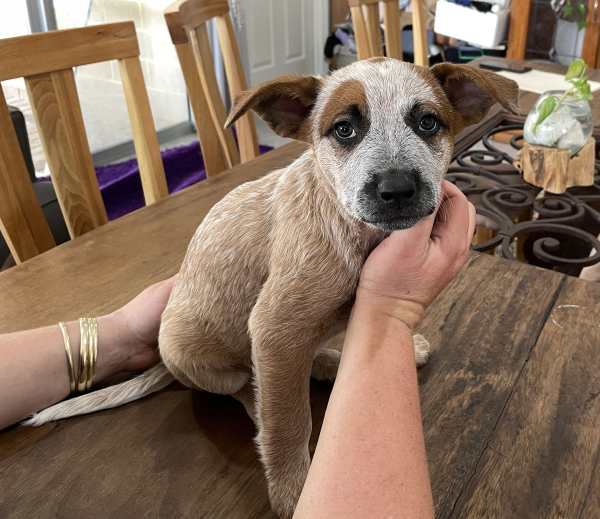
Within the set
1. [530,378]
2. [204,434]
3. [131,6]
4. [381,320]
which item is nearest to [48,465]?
[204,434]

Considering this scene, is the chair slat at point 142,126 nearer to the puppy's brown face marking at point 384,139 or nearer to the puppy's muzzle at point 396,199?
the puppy's brown face marking at point 384,139

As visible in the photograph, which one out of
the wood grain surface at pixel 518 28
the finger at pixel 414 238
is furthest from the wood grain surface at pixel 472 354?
the wood grain surface at pixel 518 28

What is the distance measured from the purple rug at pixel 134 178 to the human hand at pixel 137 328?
98.6 inches

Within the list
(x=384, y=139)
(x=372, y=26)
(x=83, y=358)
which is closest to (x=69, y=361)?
(x=83, y=358)

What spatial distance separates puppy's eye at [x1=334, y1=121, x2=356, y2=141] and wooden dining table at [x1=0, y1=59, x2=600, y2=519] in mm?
408

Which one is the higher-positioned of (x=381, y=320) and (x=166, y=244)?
(x=381, y=320)

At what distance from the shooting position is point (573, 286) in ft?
3.67

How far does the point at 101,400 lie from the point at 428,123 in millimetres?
743

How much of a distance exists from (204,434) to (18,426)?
32 cm

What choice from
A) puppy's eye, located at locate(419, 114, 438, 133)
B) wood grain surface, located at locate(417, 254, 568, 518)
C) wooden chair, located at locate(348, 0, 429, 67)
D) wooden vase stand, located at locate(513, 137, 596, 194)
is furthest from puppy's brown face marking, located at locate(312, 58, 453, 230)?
wooden chair, located at locate(348, 0, 429, 67)

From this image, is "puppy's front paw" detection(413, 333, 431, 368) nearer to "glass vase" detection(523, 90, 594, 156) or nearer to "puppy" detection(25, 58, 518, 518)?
"puppy" detection(25, 58, 518, 518)

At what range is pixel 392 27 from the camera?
2.56m

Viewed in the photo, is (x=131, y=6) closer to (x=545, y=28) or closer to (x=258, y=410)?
(x=545, y=28)

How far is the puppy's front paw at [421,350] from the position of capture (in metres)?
0.95
